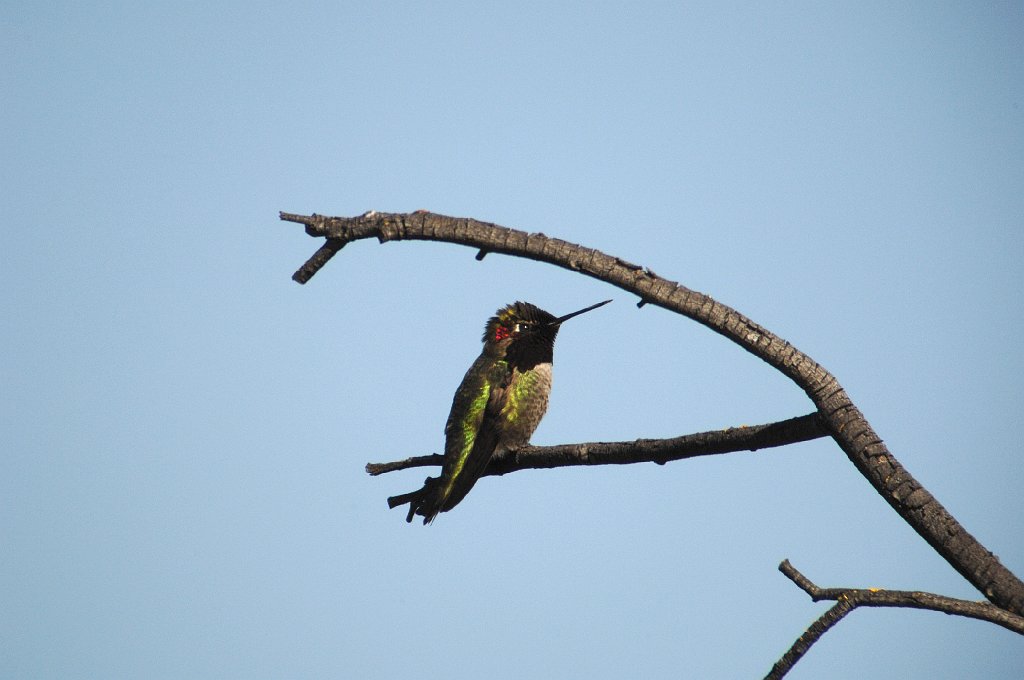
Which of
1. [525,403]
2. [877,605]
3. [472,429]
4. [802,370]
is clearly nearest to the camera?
[877,605]

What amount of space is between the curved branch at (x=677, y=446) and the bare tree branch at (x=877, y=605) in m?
0.72

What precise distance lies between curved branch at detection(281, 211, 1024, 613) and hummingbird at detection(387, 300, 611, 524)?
4.38 metres

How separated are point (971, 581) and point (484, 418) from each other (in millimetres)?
6431

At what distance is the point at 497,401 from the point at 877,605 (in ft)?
21.2

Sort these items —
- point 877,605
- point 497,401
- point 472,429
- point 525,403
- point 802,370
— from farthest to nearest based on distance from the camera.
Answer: point 525,403
point 497,401
point 472,429
point 802,370
point 877,605

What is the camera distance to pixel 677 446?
202 inches

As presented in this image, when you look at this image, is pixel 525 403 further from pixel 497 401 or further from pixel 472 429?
pixel 472 429

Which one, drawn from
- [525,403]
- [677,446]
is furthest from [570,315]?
[677,446]

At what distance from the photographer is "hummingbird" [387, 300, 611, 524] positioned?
29.8 ft

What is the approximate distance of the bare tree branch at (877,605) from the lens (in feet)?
13.0

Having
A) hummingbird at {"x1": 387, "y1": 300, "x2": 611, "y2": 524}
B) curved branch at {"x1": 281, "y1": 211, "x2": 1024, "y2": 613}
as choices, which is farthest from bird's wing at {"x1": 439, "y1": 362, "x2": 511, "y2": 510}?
curved branch at {"x1": 281, "y1": 211, "x2": 1024, "y2": 613}

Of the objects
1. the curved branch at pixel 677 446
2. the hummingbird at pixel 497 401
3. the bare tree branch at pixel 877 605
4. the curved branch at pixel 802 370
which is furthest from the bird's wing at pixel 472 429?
the bare tree branch at pixel 877 605

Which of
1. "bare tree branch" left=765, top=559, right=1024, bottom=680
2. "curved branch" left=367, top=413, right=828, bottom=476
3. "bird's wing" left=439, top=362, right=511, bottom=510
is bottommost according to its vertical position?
"bare tree branch" left=765, top=559, right=1024, bottom=680

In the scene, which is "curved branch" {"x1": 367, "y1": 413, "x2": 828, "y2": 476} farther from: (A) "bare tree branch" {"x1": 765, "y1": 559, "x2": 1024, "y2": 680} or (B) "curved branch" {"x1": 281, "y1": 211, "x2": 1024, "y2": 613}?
(A) "bare tree branch" {"x1": 765, "y1": 559, "x2": 1024, "y2": 680}
